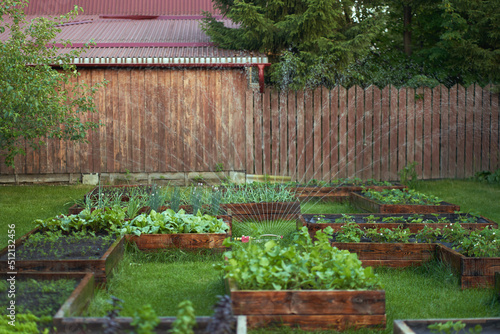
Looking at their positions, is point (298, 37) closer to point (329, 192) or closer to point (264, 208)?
point (329, 192)

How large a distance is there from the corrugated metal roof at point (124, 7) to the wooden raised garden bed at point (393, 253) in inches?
417

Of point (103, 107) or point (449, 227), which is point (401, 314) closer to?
point (449, 227)

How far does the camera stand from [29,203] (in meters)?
7.68

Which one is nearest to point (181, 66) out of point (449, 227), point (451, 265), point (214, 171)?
→ point (214, 171)

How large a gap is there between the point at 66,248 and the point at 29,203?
3.90m

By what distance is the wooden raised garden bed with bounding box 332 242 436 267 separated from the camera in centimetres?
435

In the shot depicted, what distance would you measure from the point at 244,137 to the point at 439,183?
146 inches

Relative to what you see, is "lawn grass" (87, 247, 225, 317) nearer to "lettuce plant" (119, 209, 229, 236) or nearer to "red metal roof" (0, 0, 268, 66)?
"lettuce plant" (119, 209, 229, 236)

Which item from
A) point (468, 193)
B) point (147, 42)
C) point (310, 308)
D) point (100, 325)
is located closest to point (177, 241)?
point (310, 308)

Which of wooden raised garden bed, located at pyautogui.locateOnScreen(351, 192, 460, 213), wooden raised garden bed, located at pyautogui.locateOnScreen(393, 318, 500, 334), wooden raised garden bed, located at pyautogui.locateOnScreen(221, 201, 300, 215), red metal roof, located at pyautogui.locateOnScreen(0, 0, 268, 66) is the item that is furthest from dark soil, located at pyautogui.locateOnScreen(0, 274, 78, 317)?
red metal roof, located at pyautogui.locateOnScreen(0, 0, 268, 66)

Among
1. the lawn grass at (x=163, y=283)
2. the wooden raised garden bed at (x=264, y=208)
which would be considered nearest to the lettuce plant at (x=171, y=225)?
the lawn grass at (x=163, y=283)

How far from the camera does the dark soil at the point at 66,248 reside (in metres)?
3.96

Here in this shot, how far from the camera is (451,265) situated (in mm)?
4066

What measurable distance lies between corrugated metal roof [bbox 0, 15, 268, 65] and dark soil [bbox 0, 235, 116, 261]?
15.0ft
